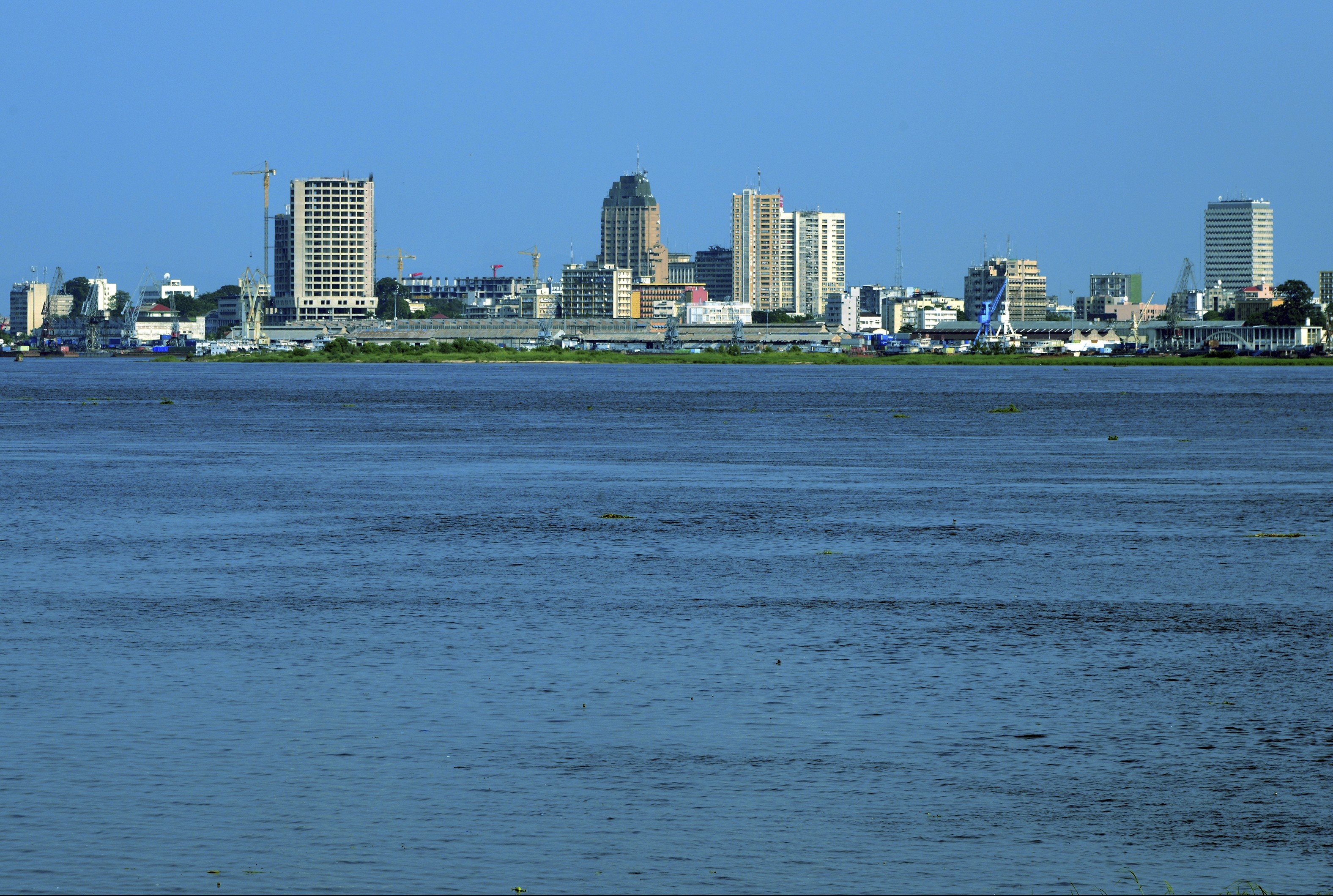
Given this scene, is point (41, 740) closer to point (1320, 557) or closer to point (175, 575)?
point (175, 575)

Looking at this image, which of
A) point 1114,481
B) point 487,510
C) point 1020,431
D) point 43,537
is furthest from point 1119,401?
point 43,537

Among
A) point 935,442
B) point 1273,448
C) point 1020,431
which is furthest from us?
point 1020,431

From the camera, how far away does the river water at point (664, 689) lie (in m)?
13.5

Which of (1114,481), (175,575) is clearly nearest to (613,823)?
(175,575)

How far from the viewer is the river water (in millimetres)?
13531

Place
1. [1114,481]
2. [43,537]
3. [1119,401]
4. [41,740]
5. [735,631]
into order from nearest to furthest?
[41,740] < [735,631] < [43,537] < [1114,481] < [1119,401]

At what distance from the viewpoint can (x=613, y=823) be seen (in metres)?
14.3

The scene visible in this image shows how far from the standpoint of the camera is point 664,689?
19453 millimetres

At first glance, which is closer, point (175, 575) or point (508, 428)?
point (175, 575)

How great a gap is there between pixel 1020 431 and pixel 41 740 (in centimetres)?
6872

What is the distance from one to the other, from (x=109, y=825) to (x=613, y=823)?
4.03m

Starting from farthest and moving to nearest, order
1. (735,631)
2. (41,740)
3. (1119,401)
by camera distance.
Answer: (1119,401) < (735,631) < (41,740)

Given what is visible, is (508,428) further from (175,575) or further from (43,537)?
(175,575)

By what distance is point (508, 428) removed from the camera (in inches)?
3270
